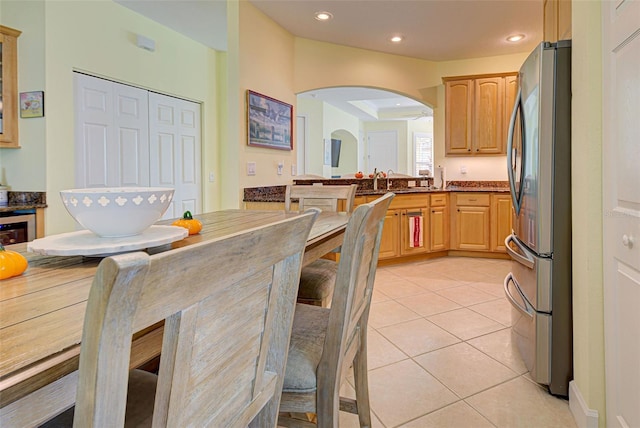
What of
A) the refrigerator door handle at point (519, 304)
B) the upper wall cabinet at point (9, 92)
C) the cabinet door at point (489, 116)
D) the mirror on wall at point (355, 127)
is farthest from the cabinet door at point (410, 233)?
the upper wall cabinet at point (9, 92)

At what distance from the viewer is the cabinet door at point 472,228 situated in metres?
4.97

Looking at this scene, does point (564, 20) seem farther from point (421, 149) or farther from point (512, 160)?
point (421, 149)

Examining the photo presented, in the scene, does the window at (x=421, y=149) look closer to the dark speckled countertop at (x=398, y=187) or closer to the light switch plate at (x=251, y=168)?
the dark speckled countertop at (x=398, y=187)

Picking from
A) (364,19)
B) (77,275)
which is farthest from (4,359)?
(364,19)

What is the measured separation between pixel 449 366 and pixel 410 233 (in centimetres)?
264

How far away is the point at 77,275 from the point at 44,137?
3.00 meters

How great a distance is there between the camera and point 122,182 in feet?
13.3

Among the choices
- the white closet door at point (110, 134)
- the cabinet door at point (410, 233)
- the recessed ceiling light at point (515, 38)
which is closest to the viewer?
the white closet door at point (110, 134)

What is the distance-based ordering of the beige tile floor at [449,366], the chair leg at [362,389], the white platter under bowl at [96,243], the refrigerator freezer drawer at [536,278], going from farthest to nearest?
1. the refrigerator freezer drawer at [536,278]
2. the beige tile floor at [449,366]
3. the chair leg at [362,389]
4. the white platter under bowl at [96,243]

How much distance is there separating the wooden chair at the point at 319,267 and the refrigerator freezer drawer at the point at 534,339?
3.35ft

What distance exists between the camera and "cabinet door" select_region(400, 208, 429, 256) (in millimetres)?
4730

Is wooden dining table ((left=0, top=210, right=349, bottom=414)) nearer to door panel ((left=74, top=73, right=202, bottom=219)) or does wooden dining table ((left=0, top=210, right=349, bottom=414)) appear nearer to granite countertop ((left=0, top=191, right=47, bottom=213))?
granite countertop ((left=0, top=191, right=47, bottom=213))

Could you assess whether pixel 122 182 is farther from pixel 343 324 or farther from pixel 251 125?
pixel 343 324

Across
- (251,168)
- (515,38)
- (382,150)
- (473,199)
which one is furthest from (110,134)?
(382,150)
